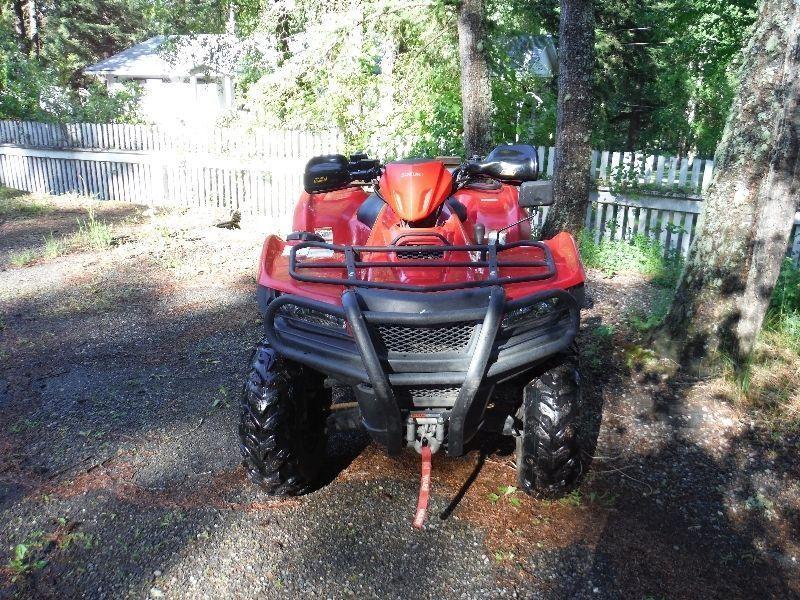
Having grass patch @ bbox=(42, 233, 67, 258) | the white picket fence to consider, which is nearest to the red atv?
the white picket fence

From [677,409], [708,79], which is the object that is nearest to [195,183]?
[677,409]

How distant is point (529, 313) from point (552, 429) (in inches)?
22.4

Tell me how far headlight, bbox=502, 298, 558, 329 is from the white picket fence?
19.6ft

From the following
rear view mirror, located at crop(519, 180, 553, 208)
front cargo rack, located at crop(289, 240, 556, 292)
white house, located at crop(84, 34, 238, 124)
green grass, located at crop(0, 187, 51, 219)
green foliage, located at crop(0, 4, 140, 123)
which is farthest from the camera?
white house, located at crop(84, 34, 238, 124)

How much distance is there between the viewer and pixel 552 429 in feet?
9.96

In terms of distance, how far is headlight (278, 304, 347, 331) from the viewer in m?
2.82

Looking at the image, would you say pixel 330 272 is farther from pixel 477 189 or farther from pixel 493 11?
pixel 493 11

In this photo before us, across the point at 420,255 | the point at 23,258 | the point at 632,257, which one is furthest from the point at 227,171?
the point at 420,255

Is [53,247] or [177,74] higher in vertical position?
[177,74]

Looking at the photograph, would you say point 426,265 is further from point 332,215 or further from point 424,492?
point 332,215

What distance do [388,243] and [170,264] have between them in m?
5.64

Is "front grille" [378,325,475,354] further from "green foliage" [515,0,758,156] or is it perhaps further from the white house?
the white house

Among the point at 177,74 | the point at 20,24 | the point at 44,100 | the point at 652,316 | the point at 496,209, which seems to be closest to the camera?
the point at 496,209

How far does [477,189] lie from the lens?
4.06m
